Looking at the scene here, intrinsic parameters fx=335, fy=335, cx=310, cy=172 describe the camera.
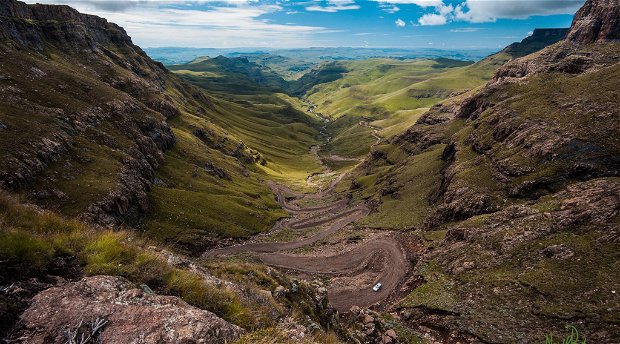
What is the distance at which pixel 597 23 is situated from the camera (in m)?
163

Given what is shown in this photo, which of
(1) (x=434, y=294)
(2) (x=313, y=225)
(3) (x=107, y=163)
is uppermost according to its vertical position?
(3) (x=107, y=163)

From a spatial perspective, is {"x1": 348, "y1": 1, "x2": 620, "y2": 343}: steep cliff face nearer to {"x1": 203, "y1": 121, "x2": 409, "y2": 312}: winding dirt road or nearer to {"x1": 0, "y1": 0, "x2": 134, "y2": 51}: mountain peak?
{"x1": 203, "y1": 121, "x2": 409, "y2": 312}: winding dirt road

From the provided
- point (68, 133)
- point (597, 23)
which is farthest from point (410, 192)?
point (597, 23)

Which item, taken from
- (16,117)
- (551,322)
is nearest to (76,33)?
(16,117)

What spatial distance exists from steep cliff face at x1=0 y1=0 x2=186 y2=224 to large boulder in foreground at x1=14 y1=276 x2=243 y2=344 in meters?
39.9

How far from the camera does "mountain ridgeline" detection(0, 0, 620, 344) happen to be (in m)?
14.4

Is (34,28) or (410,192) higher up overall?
(34,28)

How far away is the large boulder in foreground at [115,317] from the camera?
11664 millimetres

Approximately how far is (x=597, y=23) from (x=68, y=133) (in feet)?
759

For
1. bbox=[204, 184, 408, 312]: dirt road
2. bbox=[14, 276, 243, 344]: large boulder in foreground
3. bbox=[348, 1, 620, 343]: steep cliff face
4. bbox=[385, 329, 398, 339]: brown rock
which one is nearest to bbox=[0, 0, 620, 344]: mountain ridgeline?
bbox=[14, 276, 243, 344]: large boulder in foreground

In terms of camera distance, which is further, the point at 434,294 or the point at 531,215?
the point at 531,215

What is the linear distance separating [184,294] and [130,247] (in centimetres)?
387

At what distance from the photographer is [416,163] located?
14975 cm

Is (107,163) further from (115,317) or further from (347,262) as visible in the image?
(115,317)
